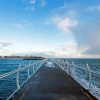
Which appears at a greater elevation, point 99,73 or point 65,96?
point 99,73

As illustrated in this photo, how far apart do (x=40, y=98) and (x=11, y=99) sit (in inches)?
50.3

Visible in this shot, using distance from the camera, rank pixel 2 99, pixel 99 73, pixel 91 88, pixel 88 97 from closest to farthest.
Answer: pixel 99 73 → pixel 88 97 → pixel 91 88 → pixel 2 99

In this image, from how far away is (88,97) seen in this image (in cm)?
1066

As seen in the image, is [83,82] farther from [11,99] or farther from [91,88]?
[11,99]

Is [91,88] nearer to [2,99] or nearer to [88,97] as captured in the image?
[88,97]

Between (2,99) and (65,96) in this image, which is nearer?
(65,96)

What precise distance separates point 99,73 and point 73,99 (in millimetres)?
1746

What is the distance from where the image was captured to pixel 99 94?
35.2ft

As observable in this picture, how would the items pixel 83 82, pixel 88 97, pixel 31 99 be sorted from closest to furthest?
1. pixel 31 99
2. pixel 88 97
3. pixel 83 82

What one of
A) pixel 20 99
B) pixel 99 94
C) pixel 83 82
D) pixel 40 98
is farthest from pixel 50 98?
pixel 83 82

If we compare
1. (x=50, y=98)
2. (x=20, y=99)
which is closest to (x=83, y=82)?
(x=50, y=98)

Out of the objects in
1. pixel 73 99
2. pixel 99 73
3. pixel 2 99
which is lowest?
pixel 2 99

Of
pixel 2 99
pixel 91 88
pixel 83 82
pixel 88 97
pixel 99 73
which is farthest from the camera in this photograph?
pixel 2 99

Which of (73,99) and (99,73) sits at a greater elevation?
(99,73)
